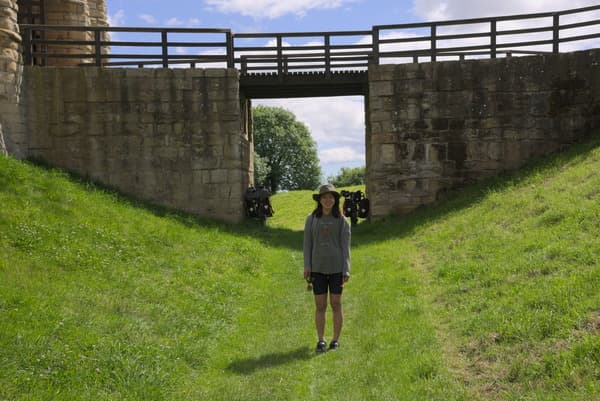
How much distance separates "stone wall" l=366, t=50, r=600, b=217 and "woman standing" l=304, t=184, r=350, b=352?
8.86 metres

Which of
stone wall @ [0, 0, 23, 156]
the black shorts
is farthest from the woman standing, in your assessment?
stone wall @ [0, 0, 23, 156]

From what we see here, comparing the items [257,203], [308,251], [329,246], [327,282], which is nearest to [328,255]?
[329,246]

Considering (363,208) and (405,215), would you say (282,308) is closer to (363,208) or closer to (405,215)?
(405,215)

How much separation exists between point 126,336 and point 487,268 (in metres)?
4.90

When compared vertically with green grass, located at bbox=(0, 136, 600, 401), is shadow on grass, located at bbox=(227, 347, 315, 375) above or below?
below

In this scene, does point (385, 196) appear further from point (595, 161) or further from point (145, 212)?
point (145, 212)

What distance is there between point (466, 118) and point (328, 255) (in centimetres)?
998

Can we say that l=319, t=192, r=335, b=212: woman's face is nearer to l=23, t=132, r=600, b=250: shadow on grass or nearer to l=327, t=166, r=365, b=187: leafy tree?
l=23, t=132, r=600, b=250: shadow on grass

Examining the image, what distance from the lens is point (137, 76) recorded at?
44.8ft

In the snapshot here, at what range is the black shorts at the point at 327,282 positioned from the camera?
5.82m

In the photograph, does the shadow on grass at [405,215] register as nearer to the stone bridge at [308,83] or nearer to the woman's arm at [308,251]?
the stone bridge at [308,83]

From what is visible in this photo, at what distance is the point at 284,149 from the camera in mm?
54375

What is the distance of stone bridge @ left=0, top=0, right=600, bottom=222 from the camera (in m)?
13.6

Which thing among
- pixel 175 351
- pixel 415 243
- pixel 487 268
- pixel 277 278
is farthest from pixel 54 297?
pixel 415 243
